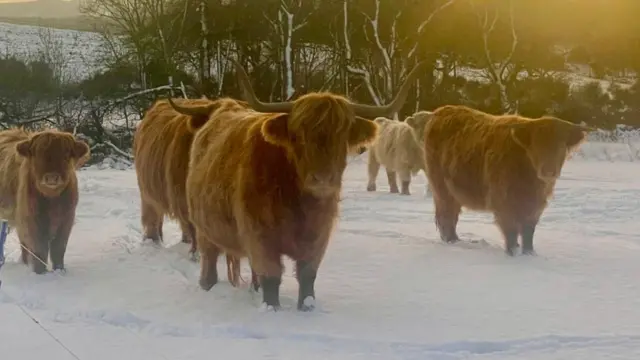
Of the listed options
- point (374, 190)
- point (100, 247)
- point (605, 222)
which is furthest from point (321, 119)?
point (374, 190)

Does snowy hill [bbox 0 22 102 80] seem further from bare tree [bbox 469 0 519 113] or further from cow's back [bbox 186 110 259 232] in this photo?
cow's back [bbox 186 110 259 232]

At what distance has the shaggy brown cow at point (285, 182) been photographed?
13.8 ft

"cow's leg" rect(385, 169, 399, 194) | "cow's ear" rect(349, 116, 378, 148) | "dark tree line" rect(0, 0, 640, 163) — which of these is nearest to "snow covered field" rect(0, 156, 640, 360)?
"cow's ear" rect(349, 116, 378, 148)

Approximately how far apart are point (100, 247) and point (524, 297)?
13.0 feet

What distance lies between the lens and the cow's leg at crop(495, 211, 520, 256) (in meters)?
6.39

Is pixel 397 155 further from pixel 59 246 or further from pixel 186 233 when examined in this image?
pixel 59 246

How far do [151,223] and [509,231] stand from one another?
11.1 feet

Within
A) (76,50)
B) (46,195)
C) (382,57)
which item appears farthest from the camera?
(76,50)

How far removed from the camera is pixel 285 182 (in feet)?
14.4

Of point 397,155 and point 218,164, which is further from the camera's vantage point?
point 397,155

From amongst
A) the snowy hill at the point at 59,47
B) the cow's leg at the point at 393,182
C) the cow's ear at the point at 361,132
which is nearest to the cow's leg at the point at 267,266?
the cow's ear at the point at 361,132

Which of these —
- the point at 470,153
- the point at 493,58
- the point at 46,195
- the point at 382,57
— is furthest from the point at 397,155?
the point at 493,58

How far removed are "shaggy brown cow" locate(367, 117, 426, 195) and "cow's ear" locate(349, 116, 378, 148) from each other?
7234 mm

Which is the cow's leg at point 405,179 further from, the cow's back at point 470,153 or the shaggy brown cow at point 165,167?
the shaggy brown cow at point 165,167
